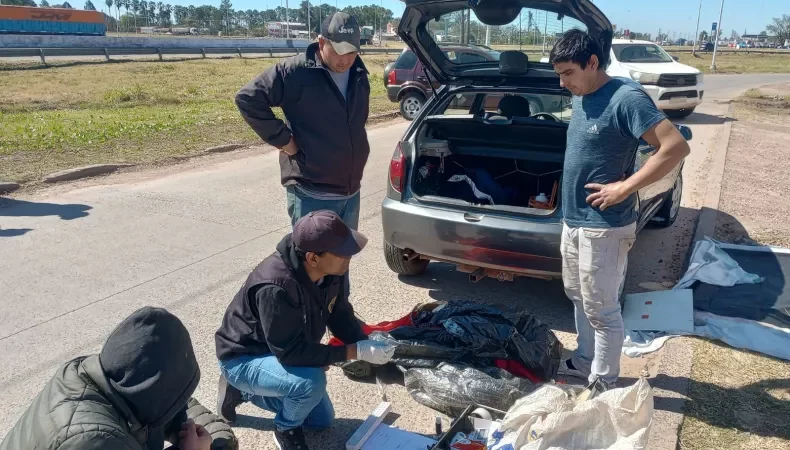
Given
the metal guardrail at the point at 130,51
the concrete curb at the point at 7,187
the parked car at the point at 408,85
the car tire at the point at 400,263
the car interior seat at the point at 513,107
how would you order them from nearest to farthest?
the car tire at the point at 400,263 → the car interior seat at the point at 513,107 → the concrete curb at the point at 7,187 → the parked car at the point at 408,85 → the metal guardrail at the point at 130,51

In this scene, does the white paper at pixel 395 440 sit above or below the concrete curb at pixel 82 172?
below

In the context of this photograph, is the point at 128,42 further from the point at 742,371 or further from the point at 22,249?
the point at 742,371

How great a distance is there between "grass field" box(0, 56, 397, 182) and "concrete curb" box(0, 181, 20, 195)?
27cm

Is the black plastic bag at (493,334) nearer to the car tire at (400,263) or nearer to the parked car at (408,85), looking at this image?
the car tire at (400,263)

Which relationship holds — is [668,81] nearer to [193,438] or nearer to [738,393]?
[738,393]

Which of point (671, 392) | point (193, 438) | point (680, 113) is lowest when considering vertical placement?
point (671, 392)

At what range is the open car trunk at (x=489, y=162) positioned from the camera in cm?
481

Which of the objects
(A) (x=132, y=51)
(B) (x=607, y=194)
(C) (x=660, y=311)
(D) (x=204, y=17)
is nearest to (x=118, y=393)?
(B) (x=607, y=194)

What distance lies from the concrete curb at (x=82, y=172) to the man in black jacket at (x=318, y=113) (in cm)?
529

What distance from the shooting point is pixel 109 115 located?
13.4 m

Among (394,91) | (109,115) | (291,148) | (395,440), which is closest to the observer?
(395,440)

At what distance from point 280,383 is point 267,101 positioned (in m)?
1.62

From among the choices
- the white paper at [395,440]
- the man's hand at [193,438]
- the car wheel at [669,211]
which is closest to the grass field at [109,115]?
the white paper at [395,440]

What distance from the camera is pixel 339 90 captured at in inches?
144
